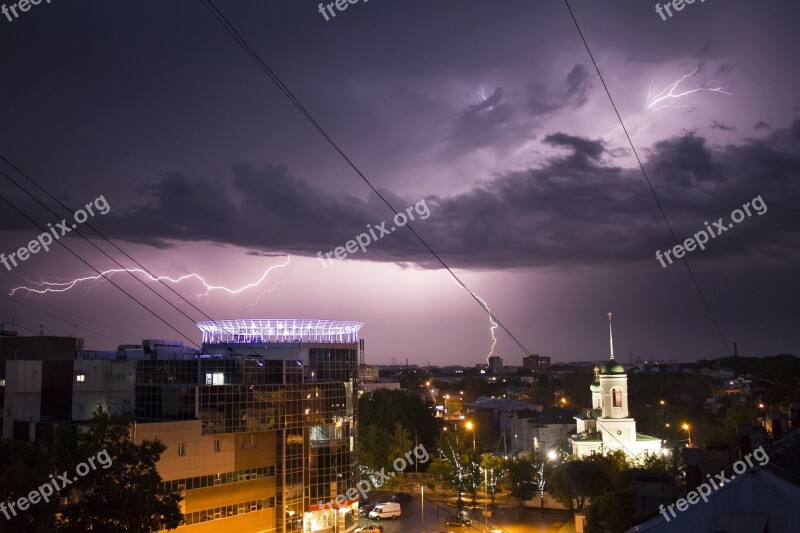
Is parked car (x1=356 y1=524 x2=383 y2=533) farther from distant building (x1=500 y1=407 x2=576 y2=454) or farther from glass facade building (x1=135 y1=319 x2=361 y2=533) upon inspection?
distant building (x1=500 y1=407 x2=576 y2=454)

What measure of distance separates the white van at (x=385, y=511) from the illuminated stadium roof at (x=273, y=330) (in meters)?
12.9

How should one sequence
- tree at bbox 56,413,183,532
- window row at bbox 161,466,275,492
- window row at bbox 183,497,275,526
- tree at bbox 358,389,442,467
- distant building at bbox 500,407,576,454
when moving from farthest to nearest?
tree at bbox 358,389,442,467
distant building at bbox 500,407,576,454
window row at bbox 183,497,275,526
window row at bbox 161,466,275,492
tree at bbox 56,413,183,532

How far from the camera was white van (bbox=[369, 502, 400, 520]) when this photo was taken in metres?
45.6

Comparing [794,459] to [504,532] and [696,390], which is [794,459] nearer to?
[504,532]

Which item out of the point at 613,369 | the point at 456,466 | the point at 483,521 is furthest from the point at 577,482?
the point at 613,369

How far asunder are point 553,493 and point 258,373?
2201 centimetres

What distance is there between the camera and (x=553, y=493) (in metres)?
45.6

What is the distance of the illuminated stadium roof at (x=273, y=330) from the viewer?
5084 centimetres

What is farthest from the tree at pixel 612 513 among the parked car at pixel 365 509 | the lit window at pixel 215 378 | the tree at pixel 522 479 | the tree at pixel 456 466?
the lit window at pixel 215 378

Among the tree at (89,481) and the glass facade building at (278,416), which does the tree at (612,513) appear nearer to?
the tree at (89,481)

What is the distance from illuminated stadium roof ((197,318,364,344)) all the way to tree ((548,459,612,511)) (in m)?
19.3

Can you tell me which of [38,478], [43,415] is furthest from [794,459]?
[43,415]

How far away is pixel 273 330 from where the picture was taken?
5131cm

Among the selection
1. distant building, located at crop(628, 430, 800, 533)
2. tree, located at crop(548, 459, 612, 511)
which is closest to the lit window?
tree, located at crop(548, 459, 612, 511)
